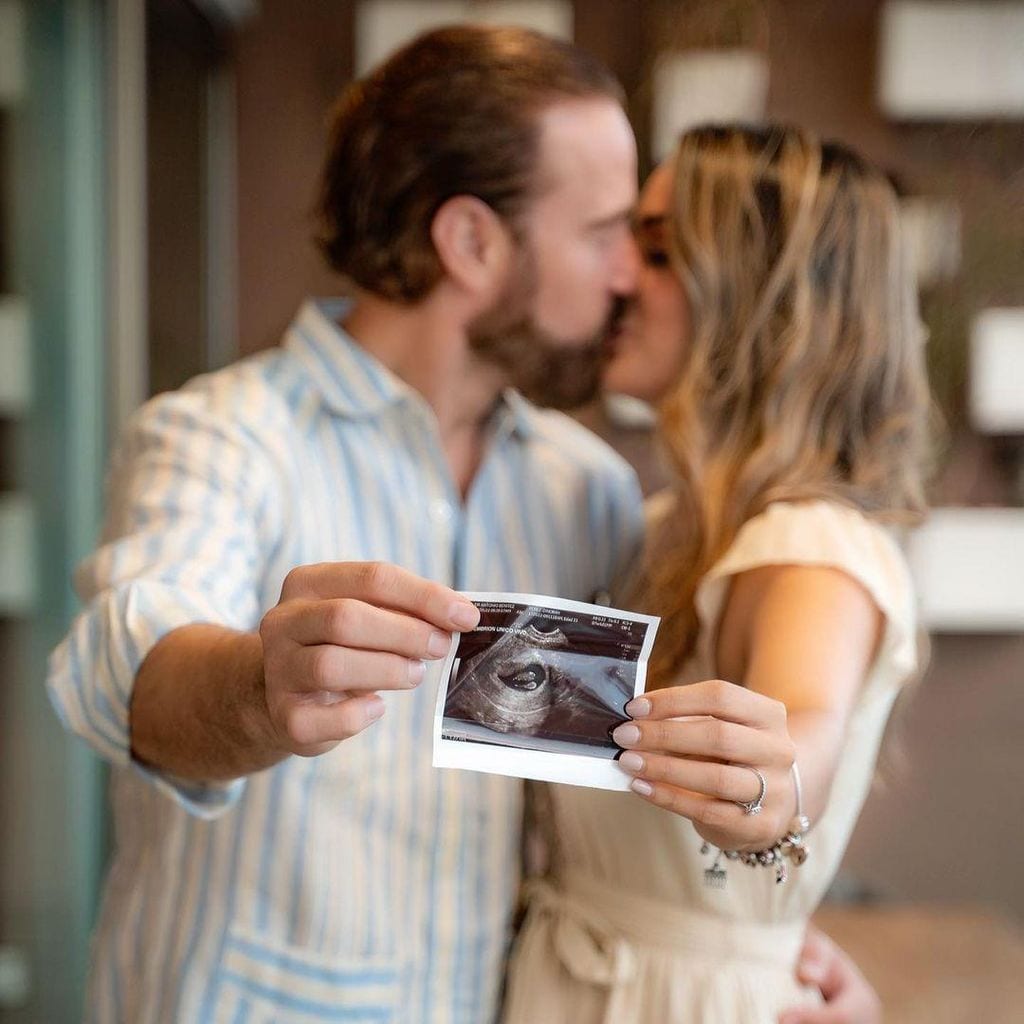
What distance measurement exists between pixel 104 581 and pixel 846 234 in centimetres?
68

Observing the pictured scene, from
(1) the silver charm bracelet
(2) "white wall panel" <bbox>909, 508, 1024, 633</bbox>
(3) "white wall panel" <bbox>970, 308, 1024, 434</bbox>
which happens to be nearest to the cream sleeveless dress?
(1) the silver charm bracelet

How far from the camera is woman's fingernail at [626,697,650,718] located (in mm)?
609

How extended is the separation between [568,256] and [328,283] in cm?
101

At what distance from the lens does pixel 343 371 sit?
1.12 m

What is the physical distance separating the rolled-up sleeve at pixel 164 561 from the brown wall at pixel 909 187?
702 millimetres

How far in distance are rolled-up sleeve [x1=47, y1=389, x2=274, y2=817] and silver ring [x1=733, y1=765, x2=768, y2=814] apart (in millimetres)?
392

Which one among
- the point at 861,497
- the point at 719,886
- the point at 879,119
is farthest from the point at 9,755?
the point at 879,119

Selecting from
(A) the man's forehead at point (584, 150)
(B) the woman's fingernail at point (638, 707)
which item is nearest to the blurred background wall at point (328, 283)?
(A) the man's forehead at point (584, 150)

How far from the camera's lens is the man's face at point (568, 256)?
1.18 meters

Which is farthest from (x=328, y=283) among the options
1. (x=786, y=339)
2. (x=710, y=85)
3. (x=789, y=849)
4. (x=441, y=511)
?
(x=789, y=849)

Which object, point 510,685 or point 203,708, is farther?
point 203,708

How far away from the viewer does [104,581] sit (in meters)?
0.88

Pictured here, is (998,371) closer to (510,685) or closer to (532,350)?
(532,350)

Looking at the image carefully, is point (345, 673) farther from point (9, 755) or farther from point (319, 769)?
point (9, 755)
